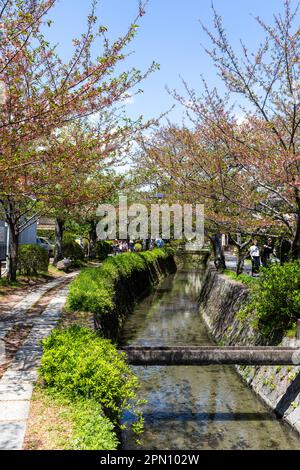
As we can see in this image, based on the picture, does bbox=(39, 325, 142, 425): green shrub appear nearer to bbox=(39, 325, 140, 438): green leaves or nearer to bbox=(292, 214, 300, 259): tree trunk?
bbox=(39, 325, 140, 438): green leaves

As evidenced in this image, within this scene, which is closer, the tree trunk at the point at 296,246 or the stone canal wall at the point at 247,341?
the stone canal wall at the point at 247,341

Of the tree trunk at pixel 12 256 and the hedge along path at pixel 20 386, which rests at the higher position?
the tree trunk at pixel 12 256

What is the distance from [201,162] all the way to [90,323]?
627 centimetres

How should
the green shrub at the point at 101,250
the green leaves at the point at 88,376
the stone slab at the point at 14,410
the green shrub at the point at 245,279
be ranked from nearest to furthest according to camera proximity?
the stone slab at the point at 14,410 < the green leaves at the point at 88,376 < the green shrub at the point at 245,279 < the green shrub at the point at 101,250

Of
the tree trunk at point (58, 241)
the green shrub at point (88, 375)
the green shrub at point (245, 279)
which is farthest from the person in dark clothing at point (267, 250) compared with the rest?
the green shrub at point (88, 375)

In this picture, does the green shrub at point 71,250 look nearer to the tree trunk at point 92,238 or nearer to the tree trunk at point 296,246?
the tree trunk at point 92,238

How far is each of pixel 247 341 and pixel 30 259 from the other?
11775 millimetres

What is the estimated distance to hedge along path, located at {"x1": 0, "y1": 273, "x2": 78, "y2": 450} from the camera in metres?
5.17

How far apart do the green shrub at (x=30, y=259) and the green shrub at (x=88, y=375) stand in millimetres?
13534

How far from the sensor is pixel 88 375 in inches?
249

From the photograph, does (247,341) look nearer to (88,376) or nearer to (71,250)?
(88,376)

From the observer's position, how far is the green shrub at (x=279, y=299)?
9984mm
